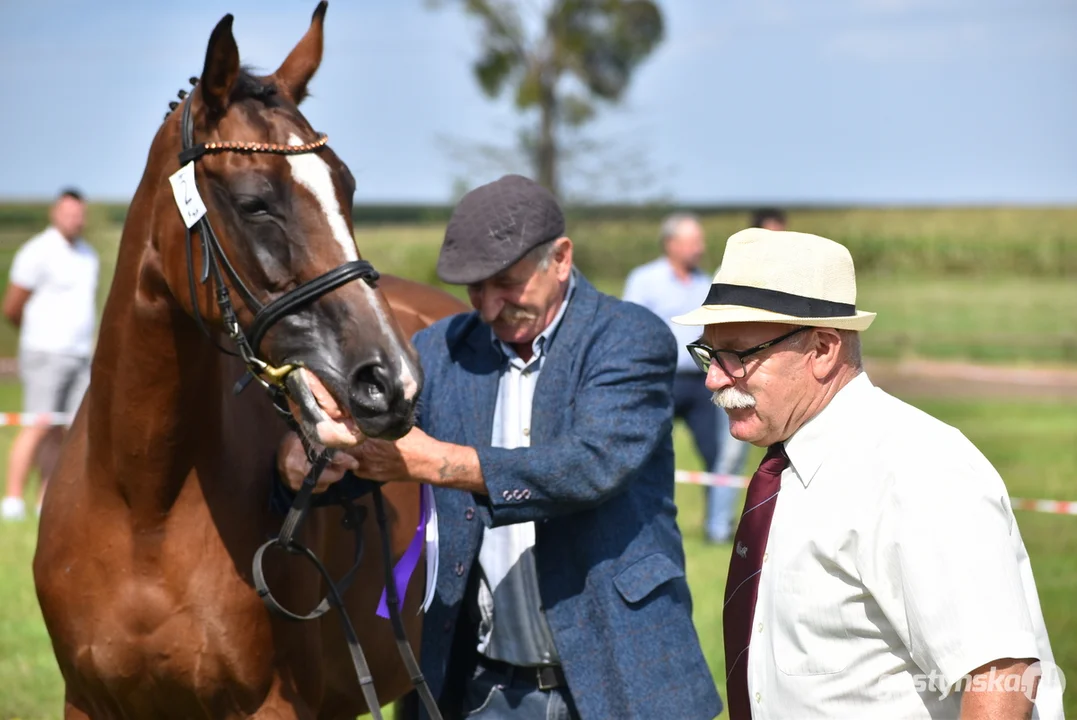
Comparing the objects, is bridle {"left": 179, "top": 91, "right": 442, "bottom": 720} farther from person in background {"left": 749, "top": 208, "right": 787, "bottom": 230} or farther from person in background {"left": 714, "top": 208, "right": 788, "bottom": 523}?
person in background {"left": 749, "top": 208, "right": 787, "bottom": 230}

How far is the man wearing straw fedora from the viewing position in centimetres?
213

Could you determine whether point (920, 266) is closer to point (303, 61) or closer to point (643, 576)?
point (643, 576)

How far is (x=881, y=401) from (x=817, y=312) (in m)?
A: 0.22

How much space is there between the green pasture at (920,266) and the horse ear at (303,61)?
20.2 meters

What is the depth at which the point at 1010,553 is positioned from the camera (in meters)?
2.17

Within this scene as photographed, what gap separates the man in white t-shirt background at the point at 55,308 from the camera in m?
9.54

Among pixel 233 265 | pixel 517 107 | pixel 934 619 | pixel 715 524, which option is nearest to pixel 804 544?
pixel 934 619

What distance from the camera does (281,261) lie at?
2.90 m

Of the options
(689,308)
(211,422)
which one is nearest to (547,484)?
(211,422)

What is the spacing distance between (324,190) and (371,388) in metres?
0.49

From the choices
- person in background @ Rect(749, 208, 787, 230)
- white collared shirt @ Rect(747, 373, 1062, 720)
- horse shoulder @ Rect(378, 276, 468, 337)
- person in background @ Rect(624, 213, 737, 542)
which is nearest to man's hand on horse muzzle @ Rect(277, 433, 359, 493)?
white collared shirt @ Rect(747, 373, 1062, 720)

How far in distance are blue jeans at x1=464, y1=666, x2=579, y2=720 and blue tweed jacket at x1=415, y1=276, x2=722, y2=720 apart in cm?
14

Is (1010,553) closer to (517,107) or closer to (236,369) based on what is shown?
(236,369)

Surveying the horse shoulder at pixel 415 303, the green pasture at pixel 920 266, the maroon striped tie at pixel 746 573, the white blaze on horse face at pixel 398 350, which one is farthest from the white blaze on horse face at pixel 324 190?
the green pasture at pixel 920 266
